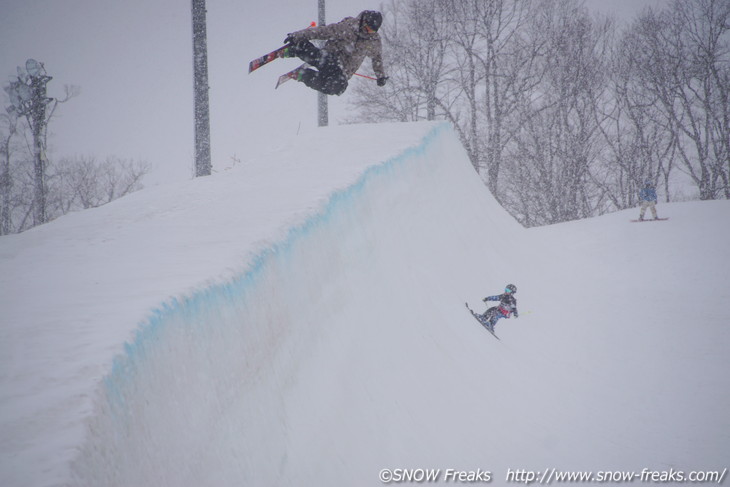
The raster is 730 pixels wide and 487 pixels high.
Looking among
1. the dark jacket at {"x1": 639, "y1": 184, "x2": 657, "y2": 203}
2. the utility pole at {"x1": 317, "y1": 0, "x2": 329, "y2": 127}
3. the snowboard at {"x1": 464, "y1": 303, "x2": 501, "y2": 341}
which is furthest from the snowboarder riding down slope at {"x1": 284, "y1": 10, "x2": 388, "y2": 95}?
the dark jacket at {"x1": 639, "y1": 184, "x2": 657, "y2": 203}

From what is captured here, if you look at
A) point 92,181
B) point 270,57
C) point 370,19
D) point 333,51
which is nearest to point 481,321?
point 333,51

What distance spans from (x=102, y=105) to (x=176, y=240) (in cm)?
5094

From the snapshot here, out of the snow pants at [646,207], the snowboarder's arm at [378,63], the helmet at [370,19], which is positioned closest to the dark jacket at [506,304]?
the snowboarder's arm at [378,63]

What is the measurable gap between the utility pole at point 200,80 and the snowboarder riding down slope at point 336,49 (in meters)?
2.94

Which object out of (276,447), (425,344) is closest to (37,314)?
(276,447)

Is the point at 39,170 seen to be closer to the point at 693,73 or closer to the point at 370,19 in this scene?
the point at 370,19

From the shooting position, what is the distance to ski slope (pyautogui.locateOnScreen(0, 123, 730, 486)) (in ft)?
4.57

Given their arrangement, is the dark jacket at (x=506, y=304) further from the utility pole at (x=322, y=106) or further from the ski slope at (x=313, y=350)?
the utility pole at (x=322, y=106)

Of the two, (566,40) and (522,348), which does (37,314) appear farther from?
(566,40)

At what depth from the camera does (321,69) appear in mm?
5555

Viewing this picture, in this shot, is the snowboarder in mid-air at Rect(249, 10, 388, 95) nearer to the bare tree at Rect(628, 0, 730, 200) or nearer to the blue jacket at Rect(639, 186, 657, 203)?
the blue jacket at Rect(639, 186, 657, 203)

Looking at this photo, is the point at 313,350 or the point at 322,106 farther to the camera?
the point at 322,106

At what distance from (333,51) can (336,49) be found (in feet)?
0.19

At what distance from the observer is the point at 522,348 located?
648cm
